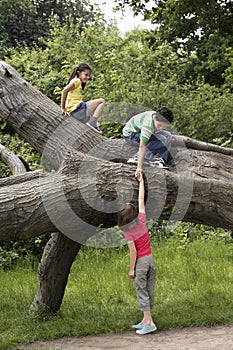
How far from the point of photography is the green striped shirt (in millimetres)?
5391

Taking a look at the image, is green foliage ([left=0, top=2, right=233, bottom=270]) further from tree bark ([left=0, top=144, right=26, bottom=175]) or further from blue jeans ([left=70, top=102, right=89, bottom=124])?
blue jeans ([left=70, top=102, right=89, bottom=124])

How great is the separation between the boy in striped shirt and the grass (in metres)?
1.75

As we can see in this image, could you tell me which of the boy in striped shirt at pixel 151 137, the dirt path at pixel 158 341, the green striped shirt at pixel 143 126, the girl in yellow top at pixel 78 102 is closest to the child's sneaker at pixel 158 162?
the boy in striped shirt at pixel 151 137

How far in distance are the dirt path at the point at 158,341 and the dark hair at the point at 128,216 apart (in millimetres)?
1103

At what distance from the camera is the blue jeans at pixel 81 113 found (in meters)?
6.05

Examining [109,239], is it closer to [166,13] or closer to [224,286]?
[224,286]

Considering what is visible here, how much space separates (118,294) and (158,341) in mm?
2117

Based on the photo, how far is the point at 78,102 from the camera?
6.07 m

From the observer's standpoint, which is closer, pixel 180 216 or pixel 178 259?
pixel 180 216

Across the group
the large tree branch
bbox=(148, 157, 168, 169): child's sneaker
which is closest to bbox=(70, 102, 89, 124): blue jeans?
the large tree branch

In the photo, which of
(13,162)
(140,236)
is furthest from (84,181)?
(13,162)

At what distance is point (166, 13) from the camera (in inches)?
581

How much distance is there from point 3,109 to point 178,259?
418 centimetres

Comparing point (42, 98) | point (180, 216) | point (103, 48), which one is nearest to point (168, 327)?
point (180, 216)
